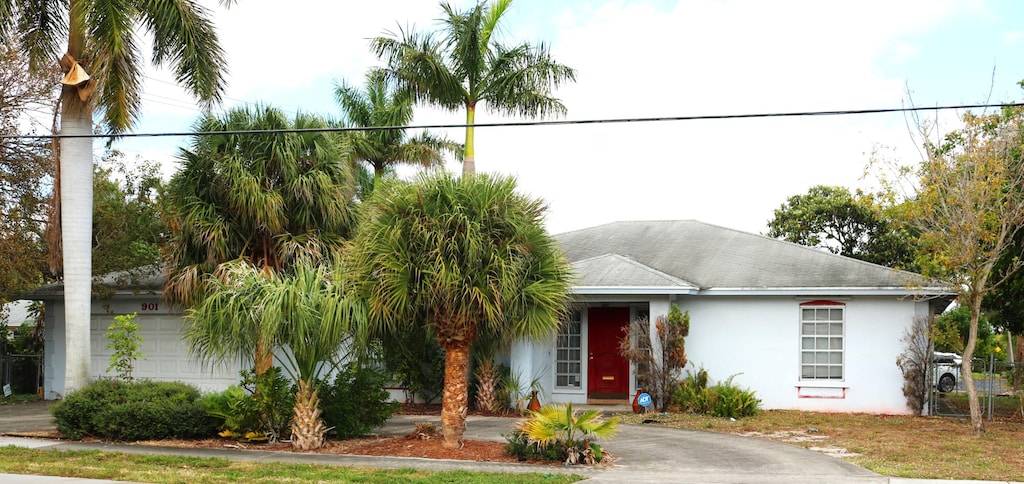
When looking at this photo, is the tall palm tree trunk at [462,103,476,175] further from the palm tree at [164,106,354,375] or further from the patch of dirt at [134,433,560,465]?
the patch of dirt at [134,433,560,465]

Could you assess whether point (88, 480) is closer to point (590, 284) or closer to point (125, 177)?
point (590, 284)

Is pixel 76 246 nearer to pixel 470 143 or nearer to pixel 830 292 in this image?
pixel 470 143

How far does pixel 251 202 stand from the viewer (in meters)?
18.7

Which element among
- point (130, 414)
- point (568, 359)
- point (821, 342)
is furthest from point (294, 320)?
point (821, 342)

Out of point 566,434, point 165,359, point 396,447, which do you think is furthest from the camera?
point 165,359

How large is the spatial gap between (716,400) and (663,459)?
5669 mm

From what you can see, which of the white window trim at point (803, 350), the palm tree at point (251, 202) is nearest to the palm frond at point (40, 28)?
the palm tree at point (251, 202)

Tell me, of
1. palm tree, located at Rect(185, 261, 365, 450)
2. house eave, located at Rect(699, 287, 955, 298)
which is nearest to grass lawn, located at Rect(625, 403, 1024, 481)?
house eave, located at Rect(699, 287, 955, 298)

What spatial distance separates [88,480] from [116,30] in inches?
324

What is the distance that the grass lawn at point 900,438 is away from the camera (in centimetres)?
1264

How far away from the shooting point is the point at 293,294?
1355 centimetres

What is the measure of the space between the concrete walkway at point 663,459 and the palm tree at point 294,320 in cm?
82

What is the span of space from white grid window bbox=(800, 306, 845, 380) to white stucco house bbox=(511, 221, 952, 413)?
0.02 m

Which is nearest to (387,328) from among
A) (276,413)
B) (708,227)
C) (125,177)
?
(276,413)
